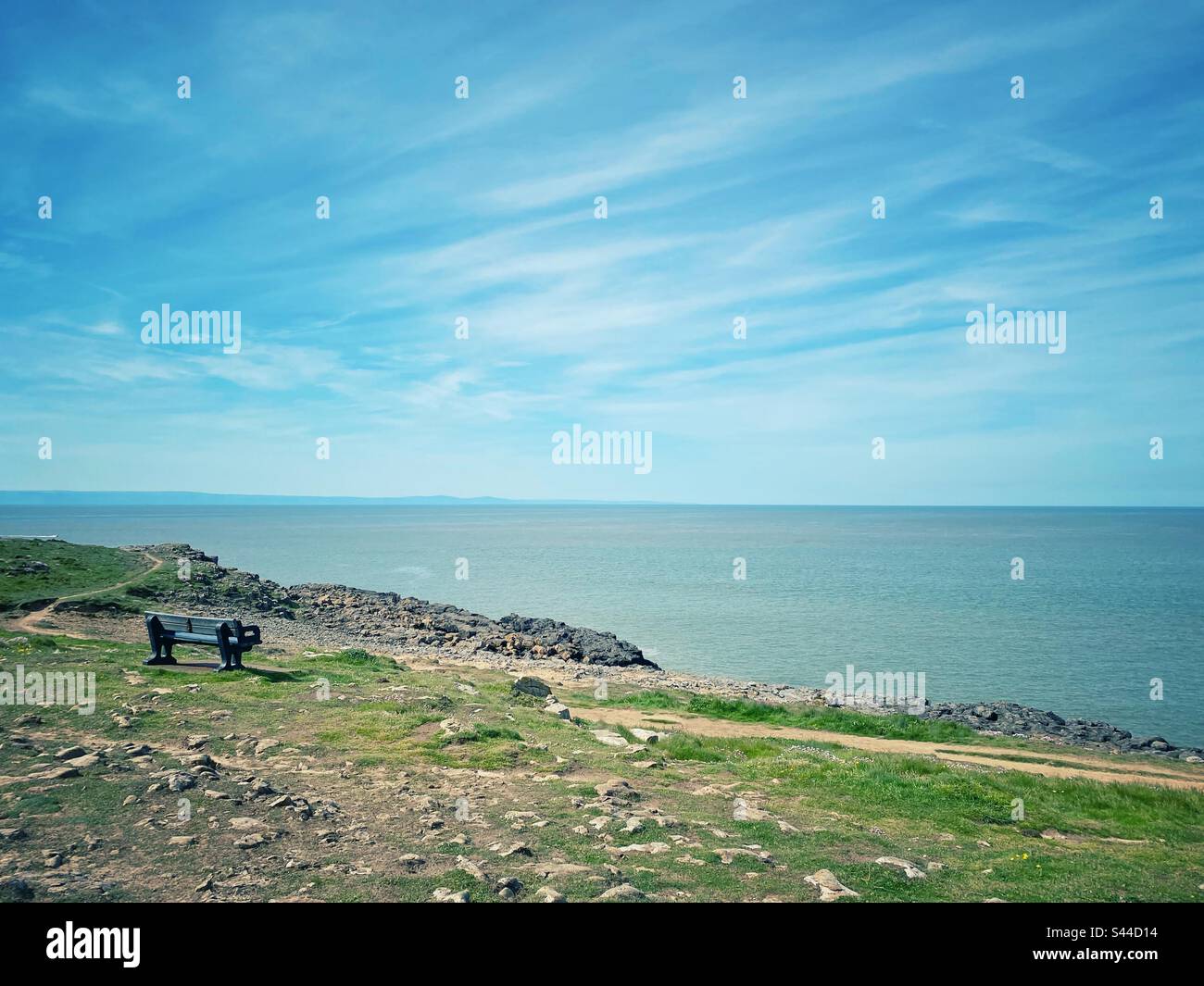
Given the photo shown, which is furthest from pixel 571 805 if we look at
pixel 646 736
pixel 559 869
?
pixel 646 736

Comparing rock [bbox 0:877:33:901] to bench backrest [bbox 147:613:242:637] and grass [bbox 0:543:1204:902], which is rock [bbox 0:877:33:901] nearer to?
grass [bbox 0:543:1204:902]

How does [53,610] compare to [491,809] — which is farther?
[53,610]

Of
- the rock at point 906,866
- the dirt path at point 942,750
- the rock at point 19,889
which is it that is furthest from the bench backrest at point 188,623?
the rock at point 906,866

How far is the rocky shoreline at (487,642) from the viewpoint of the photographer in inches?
1174

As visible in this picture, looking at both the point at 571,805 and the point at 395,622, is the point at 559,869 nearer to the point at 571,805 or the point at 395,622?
the point at 571,805

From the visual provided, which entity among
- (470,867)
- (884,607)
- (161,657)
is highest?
(161,657)

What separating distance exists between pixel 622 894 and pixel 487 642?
3737 cm

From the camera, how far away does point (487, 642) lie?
44.2 m

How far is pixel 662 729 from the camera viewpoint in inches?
855

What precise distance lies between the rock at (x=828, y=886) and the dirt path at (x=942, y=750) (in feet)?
41.5

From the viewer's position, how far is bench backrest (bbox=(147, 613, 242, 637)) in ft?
65.9

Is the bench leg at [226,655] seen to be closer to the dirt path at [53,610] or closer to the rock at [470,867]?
the dirt path at [53,610]
